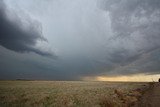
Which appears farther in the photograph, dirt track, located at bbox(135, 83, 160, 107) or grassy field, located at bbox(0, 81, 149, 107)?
grassy field, located at bbox(0, 81, 149, 107)

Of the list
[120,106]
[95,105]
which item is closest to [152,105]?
[120,106]

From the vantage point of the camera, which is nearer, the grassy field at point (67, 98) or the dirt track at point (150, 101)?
the dirt track at point (150, 101)

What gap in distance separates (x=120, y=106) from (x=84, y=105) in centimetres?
402

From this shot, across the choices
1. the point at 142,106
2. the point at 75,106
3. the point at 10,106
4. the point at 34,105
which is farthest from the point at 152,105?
the point at 10,106

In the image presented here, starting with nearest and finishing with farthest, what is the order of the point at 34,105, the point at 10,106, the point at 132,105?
the point at 10,106 → the point at 34,105 → the point at 132,105

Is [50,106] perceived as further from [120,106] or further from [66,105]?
[120,106]

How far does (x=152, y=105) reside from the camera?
2267 cm

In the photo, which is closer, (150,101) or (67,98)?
(150,101)

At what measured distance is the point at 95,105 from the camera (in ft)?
76.8

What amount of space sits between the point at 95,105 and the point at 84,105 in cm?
129

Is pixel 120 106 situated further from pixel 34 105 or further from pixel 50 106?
pixel 34 105

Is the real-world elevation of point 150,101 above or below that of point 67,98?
below

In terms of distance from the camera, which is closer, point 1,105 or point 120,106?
point 1,105

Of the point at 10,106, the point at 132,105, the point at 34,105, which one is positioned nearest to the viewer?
the point at 10,106
